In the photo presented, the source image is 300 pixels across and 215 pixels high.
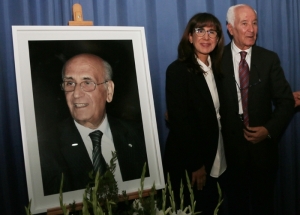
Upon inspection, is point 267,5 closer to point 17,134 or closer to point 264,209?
point 264,209

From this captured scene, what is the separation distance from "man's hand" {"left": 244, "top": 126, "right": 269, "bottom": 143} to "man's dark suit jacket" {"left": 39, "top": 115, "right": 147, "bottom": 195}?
70 centimetres

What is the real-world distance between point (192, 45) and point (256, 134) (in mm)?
664

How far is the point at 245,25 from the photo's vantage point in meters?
2.22

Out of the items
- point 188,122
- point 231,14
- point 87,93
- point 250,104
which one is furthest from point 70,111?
point 231,14

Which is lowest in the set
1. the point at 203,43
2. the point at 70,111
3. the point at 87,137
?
the point at 87,137

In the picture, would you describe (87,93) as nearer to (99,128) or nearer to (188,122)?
(99,128)

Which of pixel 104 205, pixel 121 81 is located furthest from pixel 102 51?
pixel 104 205

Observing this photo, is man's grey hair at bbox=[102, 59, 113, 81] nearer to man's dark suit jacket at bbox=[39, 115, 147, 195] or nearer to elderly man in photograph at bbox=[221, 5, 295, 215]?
man's dark suit jacket at bbox=[39, 115, 147, 195]

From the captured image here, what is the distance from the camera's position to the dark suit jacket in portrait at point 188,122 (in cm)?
197

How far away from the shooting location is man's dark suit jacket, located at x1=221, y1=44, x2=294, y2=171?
2.19m

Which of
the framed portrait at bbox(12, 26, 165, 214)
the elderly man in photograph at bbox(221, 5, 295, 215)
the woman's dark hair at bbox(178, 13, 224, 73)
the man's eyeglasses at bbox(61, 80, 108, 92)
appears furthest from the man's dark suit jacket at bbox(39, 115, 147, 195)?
the elderly man in photograph at bbox(221, 5, 295, 215)

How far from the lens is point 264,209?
2.30 meters

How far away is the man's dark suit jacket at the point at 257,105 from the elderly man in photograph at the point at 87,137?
0.63 metres

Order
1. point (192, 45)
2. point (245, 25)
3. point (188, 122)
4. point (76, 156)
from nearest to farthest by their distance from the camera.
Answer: point (76, 156) < point (188, 122) < point (192, 45) < point (245, 25)
